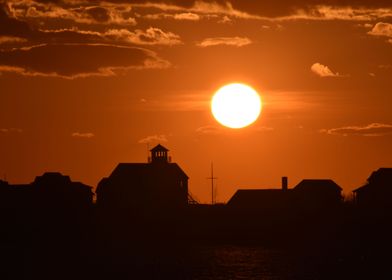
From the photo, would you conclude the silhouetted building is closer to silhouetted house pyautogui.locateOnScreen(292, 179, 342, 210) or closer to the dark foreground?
the dark foreground

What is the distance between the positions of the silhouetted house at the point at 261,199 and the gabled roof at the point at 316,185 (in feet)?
6.92

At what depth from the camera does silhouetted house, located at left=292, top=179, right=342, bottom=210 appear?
12281 centimetres

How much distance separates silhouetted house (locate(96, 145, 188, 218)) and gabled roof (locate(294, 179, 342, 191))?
1637 centimetres

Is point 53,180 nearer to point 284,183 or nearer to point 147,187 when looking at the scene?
point 147,187

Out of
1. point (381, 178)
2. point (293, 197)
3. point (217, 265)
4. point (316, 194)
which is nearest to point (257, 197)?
point (293, 197)

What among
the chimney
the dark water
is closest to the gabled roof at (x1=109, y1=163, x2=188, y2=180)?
the chimney

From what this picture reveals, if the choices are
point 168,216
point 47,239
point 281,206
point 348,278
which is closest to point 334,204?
point 281,206

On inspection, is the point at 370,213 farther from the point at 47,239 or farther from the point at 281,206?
the point at 47,239

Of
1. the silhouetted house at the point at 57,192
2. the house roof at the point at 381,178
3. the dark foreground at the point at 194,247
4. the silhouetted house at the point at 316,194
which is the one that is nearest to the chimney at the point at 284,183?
the silhouetted house at the point at 316,194

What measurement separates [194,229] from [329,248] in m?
24.6

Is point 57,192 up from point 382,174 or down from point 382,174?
down

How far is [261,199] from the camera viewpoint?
127438 millimetres

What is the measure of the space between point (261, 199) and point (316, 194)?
7.75m

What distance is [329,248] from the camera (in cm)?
9125
